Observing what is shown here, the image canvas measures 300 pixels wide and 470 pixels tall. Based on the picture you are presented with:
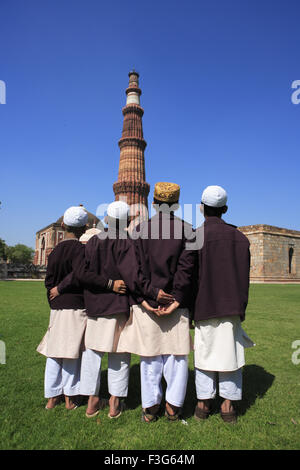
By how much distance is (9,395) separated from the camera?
2.78m

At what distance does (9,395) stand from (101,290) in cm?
137

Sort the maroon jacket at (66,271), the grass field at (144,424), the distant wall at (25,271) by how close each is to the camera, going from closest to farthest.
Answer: the grass field at (144,424), the maroon jacket at (66,271), the distant wall at (25,271)

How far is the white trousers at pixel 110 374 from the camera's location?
8.07ft

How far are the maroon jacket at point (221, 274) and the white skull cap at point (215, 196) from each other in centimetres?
19

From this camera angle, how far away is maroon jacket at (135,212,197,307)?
2410 millimetres

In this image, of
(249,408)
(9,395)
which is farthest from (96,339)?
(249,408)

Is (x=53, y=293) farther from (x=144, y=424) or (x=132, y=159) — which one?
(x=132, y=159)

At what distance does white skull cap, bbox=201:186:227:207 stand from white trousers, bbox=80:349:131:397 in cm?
147

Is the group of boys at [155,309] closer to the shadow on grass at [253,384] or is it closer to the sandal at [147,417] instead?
the sandal at [147,417]

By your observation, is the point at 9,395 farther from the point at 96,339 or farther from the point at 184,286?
the point at 184,286
